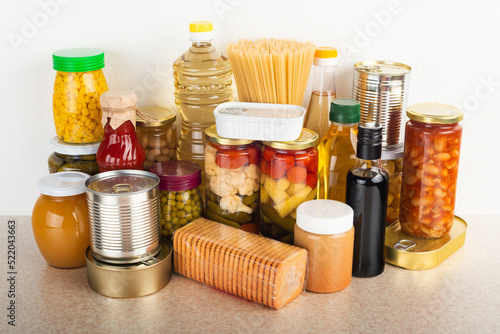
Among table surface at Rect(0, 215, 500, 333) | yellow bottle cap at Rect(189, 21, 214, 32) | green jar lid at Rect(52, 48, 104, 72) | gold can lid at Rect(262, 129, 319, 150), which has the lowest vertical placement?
table surface at Rect(0, 215, 500, 333)

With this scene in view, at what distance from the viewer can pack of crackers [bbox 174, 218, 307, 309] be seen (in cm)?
96

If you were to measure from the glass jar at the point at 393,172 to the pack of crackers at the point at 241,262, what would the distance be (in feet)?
1.02

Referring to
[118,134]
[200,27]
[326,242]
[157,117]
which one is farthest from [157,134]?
[326,242]

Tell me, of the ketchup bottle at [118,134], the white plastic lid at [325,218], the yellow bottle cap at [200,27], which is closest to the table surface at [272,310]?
the white plastic lid at [325,218]

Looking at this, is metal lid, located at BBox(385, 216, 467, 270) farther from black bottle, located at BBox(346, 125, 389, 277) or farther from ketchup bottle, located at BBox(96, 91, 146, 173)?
ketchup bottle, located at BBox(96, 91, 146, 173)

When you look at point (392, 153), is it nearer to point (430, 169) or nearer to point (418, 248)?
point (430, 169)

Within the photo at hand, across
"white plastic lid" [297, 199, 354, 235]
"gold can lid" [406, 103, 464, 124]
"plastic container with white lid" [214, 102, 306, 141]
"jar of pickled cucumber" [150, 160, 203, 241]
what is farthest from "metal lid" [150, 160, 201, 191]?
"gold can lid" [406, 103, 464, 124]

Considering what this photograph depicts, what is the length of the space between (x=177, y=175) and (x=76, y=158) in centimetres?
24

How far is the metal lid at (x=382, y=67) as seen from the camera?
116 cm

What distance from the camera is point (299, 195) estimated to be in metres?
1.09

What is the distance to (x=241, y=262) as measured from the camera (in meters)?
0.99

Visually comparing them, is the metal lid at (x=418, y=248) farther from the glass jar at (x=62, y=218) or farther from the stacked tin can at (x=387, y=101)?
the glass jar at (x=62, y=218)


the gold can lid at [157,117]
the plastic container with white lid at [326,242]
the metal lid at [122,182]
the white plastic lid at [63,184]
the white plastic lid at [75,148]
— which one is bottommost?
the plastic container with white lid at [326,242]

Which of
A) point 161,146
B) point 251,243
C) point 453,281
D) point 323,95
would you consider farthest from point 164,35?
point 453,281
